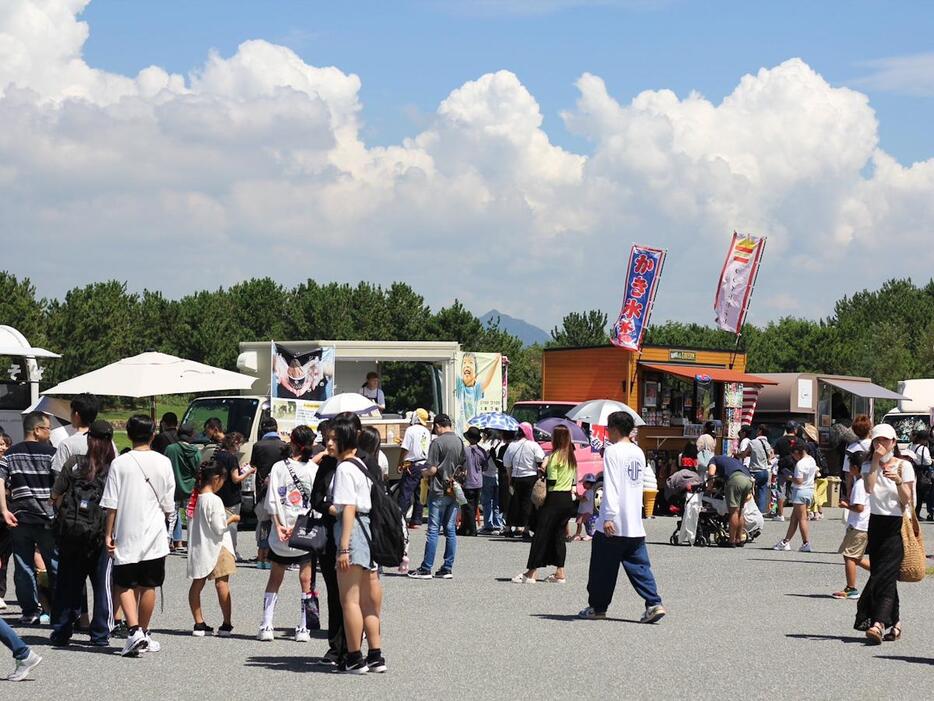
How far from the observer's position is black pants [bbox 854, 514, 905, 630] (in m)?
9.86

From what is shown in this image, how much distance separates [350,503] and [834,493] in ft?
67.0

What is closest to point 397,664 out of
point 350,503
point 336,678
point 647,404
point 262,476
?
point 336,678

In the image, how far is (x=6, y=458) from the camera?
998cm

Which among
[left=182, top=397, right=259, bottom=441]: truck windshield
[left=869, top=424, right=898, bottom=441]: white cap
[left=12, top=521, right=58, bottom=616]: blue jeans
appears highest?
[left=182, top=397, right=259, bottom=441]: truck windshield

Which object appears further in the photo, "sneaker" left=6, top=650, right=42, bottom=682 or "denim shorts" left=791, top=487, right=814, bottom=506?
"denim shorts" left=791, top=487, right=814, bottom=506

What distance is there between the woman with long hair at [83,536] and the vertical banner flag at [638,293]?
19.1 meters

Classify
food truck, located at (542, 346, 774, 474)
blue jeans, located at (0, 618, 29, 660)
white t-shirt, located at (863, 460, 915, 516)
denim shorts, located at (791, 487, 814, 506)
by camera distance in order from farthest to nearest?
food truck, located at (542, 346, 774, 474) → denim shorts, located at (791, 487, 814, 506) → white t-shirt, located at (863, 460, 915, 516) → blue jeans, located at (0, 618, 29, 660)

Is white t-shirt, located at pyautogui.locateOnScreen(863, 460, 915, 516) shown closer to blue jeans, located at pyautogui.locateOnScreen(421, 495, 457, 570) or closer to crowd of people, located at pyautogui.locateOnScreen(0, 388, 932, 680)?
crowd of people, located at pyautogui.locateOnScreen(0, 388, 932, 680)

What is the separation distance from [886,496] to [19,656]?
650cm

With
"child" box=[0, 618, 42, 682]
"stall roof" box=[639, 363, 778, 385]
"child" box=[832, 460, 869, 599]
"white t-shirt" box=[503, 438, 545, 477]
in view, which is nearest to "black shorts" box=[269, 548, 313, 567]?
"child" box=[0, 618, 42, 682]

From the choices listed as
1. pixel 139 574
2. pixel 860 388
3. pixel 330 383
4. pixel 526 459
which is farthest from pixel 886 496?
pixel 860 388

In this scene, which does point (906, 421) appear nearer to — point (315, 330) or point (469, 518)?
point (469, 518)

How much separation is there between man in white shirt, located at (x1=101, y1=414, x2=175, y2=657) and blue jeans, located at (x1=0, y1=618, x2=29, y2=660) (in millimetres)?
987

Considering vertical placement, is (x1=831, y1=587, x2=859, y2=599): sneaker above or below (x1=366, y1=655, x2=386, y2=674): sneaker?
above
